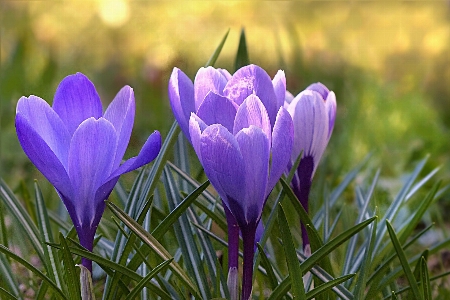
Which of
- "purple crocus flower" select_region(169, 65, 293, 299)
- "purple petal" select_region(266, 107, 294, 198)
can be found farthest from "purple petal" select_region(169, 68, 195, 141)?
"purple petal" select_region(266, 107, 294, 198)

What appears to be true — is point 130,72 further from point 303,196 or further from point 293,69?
point 303,196

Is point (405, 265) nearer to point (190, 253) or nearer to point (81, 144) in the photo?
point (190, 253)

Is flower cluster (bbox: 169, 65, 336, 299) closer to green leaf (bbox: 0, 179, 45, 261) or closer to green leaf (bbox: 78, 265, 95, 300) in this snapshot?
green leaf (bbox: 78, 265, 95, 300)

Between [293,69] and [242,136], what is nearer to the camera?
[242,136]

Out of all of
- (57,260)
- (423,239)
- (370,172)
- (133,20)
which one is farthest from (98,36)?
(57,260)

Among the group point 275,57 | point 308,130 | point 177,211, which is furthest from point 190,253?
point 275,57

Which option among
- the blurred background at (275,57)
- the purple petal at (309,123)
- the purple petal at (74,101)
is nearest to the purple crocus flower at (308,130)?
the purple petal at (309,123)
